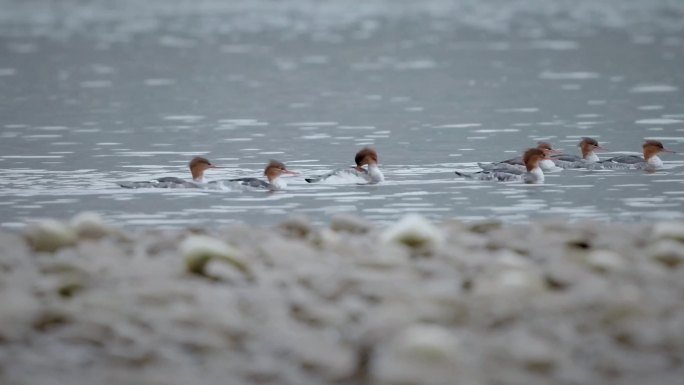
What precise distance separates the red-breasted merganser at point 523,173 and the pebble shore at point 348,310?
21.2 ft

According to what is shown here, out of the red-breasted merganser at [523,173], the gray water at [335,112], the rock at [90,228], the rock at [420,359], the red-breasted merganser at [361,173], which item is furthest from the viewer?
the red-breasted merganser at [523,173]

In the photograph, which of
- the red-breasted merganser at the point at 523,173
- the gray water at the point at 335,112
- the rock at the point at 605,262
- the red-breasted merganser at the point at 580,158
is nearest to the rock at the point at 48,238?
the gray water at the point at 335,112

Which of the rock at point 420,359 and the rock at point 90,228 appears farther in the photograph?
the rock at point 90,228

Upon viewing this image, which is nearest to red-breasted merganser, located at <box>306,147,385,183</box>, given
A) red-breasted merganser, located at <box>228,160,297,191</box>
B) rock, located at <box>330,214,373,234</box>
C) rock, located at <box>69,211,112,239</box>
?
red-breasted merganser, located at <box>228,160,297,191</box>

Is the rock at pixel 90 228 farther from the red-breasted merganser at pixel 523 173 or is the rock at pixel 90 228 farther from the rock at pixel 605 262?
the red-breasted merganser at pixel 523 173

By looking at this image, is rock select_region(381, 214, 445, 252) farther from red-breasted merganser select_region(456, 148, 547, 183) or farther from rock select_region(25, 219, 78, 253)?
red-breasted merganser select_region(456, 148, 547, 183)

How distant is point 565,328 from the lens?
338 inches

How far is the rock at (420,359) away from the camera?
7637mm

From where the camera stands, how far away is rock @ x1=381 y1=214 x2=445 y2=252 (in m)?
10.8

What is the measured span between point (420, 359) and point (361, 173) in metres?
9.85

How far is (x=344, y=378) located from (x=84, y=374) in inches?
53.8

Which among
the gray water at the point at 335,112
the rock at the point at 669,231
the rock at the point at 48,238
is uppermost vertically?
the gray water at the point at 335,112

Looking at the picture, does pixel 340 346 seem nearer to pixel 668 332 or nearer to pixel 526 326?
pixel 526 326

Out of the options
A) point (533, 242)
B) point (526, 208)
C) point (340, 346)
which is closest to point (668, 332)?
point (340, 346)
